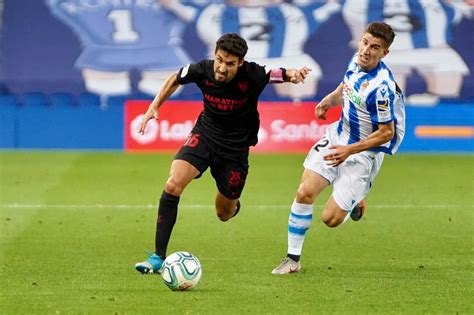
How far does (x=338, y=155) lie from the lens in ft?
31.1

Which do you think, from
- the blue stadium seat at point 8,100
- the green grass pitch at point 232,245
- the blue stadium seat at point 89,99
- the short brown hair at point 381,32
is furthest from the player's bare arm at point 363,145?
the blue stadium seat at point 89,99

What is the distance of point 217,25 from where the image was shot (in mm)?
24609

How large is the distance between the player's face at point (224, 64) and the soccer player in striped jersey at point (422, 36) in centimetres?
1540

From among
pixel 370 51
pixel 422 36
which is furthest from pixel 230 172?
pixel 422 36

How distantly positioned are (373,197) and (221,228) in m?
3.47

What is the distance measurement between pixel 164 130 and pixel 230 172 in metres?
11.5

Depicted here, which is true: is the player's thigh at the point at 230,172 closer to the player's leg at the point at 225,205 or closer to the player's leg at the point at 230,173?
the player's leg at the point at 230,173

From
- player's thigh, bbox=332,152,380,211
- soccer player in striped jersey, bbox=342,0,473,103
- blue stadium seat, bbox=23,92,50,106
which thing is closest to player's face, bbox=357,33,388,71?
player's thigh, bbox=332,152,380,211

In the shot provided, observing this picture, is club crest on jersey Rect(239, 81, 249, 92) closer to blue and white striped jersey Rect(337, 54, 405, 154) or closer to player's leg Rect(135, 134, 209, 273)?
player's leg Rect(135, 134, 209, 273)

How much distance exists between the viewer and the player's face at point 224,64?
932 centimetres

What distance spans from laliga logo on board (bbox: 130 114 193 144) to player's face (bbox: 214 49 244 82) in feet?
39.1

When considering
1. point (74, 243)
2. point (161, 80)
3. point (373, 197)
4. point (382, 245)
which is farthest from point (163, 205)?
point (161, 80)

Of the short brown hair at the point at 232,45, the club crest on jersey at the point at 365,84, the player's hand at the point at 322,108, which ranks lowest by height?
the player's hand at the point at 322,108

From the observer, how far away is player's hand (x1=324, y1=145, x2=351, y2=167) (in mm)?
9492
